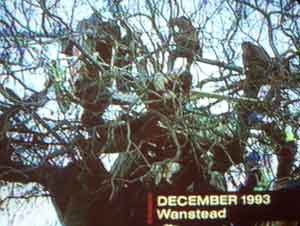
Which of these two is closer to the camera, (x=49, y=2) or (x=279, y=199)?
(x=279, y=199)

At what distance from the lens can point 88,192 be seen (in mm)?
4160

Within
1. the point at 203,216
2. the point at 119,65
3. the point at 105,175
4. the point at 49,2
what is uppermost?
the point at 49,2

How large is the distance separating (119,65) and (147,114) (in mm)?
438

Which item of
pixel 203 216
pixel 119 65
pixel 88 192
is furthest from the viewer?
pixel 119 65

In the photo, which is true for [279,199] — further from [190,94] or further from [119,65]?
[119,65]

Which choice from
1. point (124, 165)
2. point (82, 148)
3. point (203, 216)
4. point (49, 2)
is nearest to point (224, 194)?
point (203, 216)

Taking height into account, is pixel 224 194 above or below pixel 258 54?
below

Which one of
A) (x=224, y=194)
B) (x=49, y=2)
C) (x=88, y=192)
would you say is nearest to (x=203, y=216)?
(x=224, y=194)

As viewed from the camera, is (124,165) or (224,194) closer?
(224,194)

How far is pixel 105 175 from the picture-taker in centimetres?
420

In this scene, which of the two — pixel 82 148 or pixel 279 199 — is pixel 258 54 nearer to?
pixel 279 199

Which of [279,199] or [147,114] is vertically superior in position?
[147,114]

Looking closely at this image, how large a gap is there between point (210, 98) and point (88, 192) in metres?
1.16

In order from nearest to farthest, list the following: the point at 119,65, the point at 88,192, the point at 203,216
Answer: the point at 203,216, the point at 88,192, the point at 119,65
